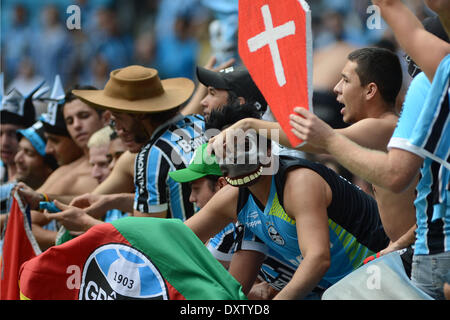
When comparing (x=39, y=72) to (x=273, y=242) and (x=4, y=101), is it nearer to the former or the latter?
(x=4, y=101)

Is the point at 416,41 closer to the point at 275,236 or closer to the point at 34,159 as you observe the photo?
the point at 275,236

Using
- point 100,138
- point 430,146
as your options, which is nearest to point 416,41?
point 430,146

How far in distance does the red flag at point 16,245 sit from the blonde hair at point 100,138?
0.81 metres

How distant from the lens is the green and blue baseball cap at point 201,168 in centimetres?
386

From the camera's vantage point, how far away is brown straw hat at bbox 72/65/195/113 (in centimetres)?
514

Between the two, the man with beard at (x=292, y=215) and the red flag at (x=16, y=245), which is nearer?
the man with beard at (x=292, y=215)

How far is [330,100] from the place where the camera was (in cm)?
533

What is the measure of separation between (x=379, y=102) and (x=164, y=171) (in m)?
1.68

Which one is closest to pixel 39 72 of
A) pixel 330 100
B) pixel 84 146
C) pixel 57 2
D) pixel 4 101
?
pixel 57 2

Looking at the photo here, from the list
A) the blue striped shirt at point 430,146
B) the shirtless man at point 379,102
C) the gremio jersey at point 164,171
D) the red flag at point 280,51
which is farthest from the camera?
the gremio jersey at point 164,171

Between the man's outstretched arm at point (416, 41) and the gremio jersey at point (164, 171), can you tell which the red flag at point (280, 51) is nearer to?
the man's outstretched arm at point (416, 41)

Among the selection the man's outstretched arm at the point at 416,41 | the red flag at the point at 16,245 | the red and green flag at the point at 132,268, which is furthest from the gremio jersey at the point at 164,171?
the man's outstretched arm at the point at 416,41

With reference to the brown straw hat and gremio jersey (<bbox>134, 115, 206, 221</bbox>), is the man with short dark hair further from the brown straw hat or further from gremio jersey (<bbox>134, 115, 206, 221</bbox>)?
gremio jersey (<bbox>134, 115, 206, 221</bbox>)

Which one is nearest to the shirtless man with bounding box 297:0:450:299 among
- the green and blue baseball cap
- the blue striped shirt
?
the blue striped shirt
